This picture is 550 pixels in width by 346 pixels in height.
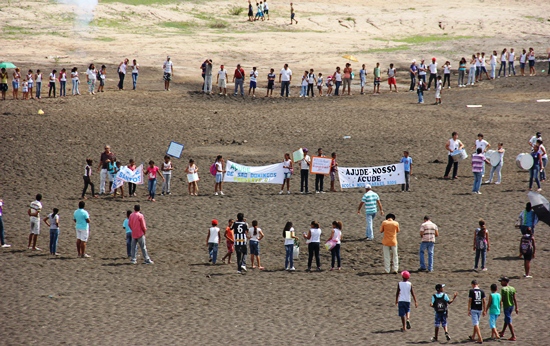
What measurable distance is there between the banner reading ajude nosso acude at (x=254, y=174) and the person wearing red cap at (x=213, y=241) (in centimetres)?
697

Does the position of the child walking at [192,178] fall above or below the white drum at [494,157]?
below

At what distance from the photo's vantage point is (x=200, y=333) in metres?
17.2

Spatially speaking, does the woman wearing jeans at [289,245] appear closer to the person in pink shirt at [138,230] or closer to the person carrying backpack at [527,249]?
the person in pink shirt at [138,230]

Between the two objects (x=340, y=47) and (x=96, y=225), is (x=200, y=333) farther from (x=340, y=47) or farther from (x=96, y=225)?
(x=340, y=47)

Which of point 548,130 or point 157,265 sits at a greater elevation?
point 548,130

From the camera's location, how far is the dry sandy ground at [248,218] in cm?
1781

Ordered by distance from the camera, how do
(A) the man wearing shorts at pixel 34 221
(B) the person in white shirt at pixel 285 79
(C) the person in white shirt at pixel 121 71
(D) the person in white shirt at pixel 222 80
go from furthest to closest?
(B) the person in white shirt at pixel 285 79
(D) the person in white shirt at pixel 222 80
(C) the person in white shirt at pixel 121 71
(A) the man wearing shorts at pixel 34 221

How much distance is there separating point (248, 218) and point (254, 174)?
3747 millimetres

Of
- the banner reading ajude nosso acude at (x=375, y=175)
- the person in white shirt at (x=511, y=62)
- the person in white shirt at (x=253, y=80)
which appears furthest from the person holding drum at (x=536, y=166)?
the person in white shirt at (x=511, y=62)

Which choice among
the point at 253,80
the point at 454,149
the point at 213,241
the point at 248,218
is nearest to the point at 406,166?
the point at 454,149

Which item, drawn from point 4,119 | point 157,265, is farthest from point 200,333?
point 4,119

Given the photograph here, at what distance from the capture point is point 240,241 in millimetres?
21047

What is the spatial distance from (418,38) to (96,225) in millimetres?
37759

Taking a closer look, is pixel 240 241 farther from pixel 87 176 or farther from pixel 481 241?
pixel 87 176
